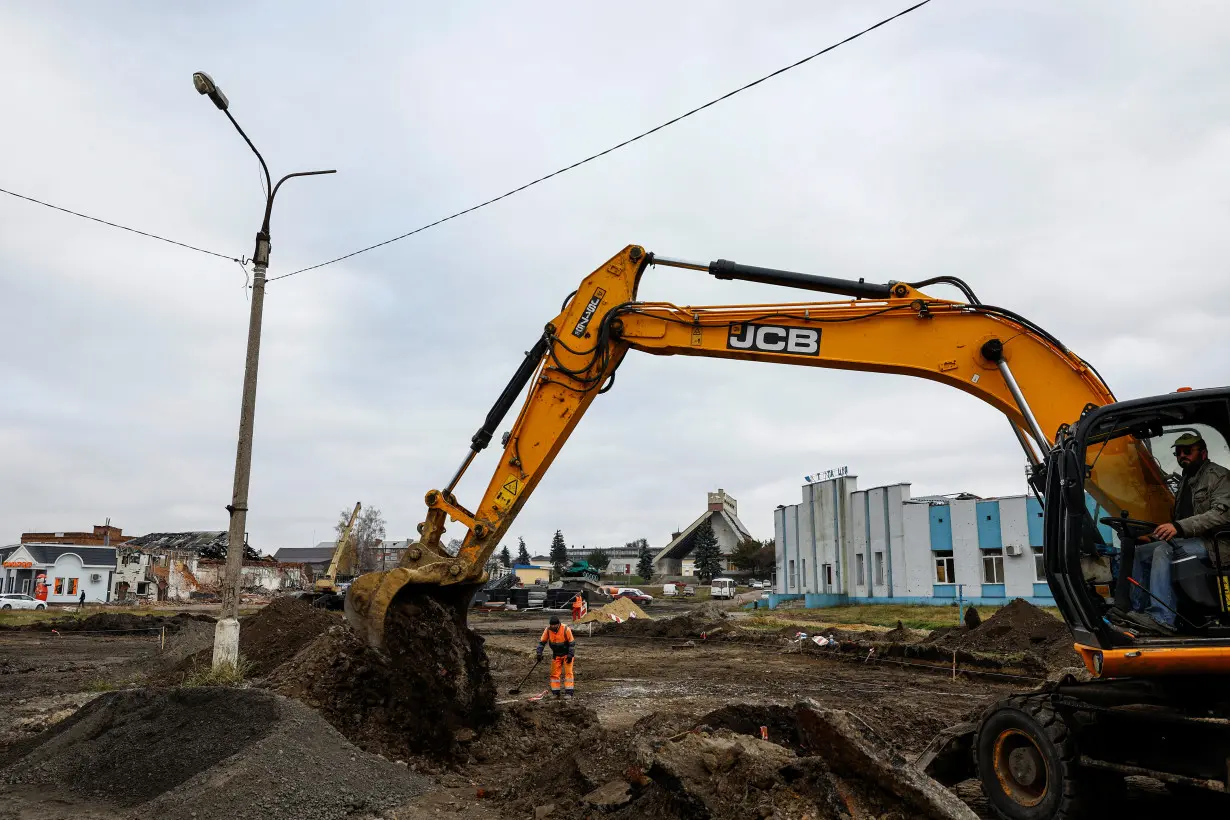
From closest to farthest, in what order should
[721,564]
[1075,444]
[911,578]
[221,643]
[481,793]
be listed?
[1075,444] < [481,793] < [221,643] < [911,578] < [721,564]

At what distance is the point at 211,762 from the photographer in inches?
281

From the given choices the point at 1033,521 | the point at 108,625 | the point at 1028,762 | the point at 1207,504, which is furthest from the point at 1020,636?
the point at 108,625

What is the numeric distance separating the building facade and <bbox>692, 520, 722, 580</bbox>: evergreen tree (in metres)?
33.8

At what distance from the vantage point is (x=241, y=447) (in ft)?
36.5

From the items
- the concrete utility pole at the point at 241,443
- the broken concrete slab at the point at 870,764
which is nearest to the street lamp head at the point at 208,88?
the concrete utility pole at the point at 241,443

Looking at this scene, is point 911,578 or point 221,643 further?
point 911,578

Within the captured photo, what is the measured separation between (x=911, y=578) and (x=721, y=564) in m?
47.2

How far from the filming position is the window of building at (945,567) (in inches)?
1490

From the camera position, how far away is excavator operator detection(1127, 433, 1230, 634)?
560cm

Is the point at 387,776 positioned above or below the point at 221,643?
below

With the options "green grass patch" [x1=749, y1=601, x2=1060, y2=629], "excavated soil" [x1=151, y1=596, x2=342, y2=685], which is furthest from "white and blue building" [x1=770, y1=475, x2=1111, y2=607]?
"excavated soil" [x1=151, y1=596, x2=342, y2=685]

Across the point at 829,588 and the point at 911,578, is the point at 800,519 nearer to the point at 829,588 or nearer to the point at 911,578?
the point at 829,588

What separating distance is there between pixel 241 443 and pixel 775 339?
7.06 m

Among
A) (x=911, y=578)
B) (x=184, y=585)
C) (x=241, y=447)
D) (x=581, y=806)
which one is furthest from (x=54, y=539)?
(x=581, y=806)
